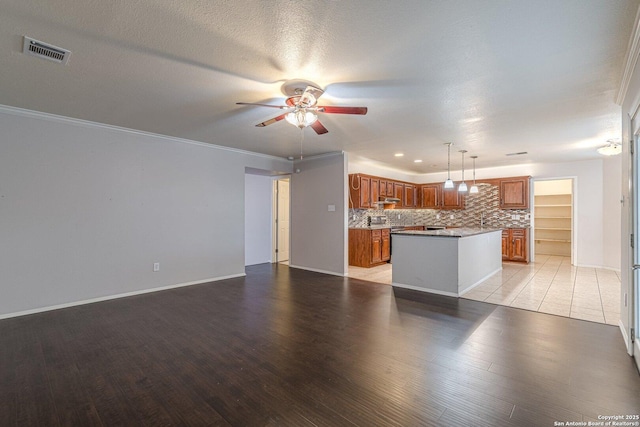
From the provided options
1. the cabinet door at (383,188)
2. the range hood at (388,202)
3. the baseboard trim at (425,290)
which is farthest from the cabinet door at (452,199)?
the baseboard trim at (425,290)

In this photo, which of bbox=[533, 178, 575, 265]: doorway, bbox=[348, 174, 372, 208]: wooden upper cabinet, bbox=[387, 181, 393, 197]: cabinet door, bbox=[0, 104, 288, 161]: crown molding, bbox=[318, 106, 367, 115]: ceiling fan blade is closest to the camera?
bbox=[318, 106, 367, 115]: ceiling fan blade

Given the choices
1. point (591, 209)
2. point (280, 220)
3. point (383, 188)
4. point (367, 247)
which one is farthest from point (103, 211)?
point (591, 209)

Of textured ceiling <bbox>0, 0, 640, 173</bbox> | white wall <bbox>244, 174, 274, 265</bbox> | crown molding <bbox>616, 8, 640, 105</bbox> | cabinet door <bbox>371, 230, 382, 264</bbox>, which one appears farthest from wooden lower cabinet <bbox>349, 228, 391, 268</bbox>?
crown molding <bbox>616, 8, 640, 105</bbox>

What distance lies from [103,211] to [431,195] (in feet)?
26.1

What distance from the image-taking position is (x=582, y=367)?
2291mm

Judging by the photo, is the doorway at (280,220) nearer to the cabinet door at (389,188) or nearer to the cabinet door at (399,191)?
the cabinet door at (389,188)

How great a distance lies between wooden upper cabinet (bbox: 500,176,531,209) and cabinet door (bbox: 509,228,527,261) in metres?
0.64

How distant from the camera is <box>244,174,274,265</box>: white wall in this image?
7020mm

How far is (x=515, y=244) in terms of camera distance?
24.2ft

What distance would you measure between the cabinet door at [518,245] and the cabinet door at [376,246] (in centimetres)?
352

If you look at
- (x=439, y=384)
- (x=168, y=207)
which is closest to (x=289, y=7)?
(x=439, y=384)

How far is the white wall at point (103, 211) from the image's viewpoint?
351cm

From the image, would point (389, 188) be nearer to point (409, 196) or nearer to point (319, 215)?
point (409, 196)

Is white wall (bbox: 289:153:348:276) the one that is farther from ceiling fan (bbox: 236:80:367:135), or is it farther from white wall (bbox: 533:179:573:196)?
white wall (bbox: 533:179:573:196)
